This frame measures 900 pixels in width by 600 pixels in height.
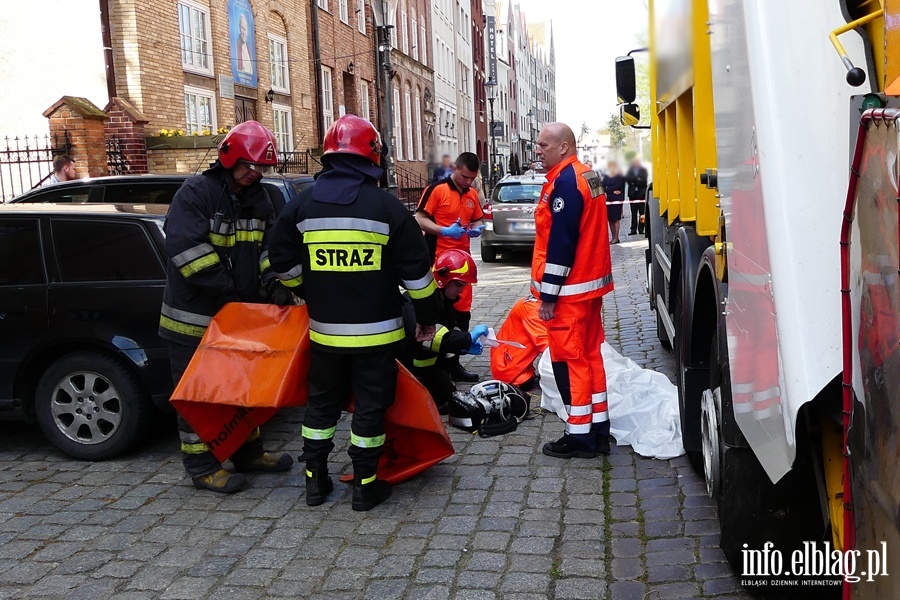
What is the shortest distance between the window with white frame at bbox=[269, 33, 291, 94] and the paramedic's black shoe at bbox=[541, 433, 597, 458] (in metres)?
18.5

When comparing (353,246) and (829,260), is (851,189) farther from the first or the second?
(353,246)

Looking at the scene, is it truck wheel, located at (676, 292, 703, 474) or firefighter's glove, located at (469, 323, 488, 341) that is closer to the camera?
truck wheel, located at (676, 292, 703, 474)

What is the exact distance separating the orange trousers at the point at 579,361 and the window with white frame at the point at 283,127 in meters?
18.1

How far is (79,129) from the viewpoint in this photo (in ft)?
47.4

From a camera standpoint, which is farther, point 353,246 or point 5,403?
point 5,403

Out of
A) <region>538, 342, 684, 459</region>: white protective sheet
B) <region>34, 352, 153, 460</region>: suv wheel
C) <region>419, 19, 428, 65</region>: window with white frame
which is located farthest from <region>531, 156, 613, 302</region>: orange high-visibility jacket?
<region>419, 19, 428, 65</region>: window with white frame

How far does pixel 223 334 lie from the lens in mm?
4727

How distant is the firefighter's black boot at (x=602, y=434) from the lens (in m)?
5.36

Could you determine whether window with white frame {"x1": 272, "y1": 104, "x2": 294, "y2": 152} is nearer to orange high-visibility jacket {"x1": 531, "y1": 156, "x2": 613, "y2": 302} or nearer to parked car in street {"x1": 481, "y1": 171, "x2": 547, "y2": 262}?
parked car in street {"x1": 481, "y1": 171, "x2": 547, "y2": 262}

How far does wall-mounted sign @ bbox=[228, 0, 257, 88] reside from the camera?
19.8 meters

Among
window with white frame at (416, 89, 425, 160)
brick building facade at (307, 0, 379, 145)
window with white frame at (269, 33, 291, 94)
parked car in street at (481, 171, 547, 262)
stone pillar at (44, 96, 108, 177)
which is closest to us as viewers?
stone pillar at (44, 96, 108, 177)

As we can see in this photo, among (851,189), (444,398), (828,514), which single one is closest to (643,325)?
(444,398)

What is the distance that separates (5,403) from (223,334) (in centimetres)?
175

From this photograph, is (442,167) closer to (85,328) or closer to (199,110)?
(85,328)
